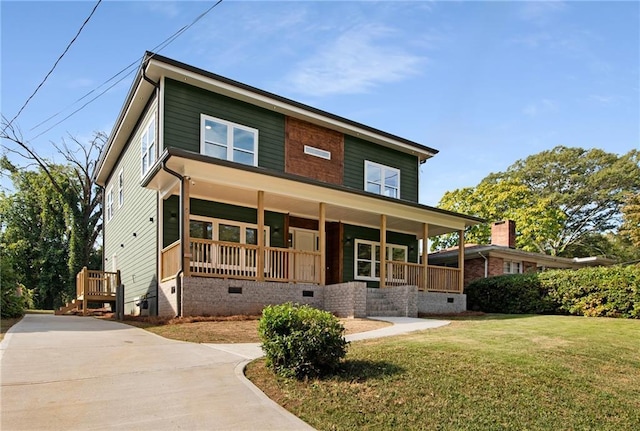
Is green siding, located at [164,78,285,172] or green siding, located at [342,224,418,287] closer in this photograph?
green siding, located at [164,78,285,172]

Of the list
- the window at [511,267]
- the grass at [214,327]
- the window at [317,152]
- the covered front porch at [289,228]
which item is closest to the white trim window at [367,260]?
the covered front porch at [289,228]

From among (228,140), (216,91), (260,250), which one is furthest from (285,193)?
(216,91)

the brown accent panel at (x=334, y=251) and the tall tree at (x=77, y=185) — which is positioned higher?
the tall tree at (x=77, y=185)

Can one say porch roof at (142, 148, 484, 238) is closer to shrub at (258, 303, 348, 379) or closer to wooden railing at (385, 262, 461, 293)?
wooden railing at (385, 262, 461, 293)

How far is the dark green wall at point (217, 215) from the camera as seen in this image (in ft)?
48.0

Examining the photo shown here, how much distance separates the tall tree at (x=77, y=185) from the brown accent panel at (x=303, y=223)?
60.3 feet

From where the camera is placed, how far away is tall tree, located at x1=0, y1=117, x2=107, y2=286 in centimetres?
2988

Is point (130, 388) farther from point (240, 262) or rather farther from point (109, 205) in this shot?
point (109, 205)

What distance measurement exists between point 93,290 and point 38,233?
58.1ft

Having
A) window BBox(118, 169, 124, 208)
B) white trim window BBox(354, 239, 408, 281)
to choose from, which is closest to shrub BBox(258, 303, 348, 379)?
white trim window BBox(354, 239, 408, 281)

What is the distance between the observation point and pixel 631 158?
126 ft

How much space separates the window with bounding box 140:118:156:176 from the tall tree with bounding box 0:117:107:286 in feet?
54.4

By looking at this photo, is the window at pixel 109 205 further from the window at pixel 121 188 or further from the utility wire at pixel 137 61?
the utility wire at pixel 137 61

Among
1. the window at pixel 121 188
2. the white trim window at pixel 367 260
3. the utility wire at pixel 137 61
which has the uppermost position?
the utility wire at pixel 137 61
